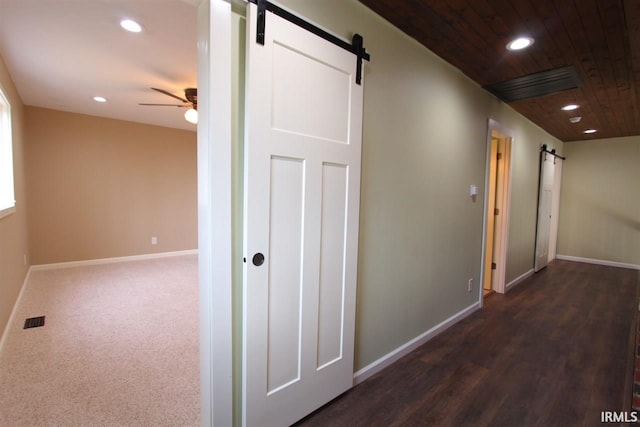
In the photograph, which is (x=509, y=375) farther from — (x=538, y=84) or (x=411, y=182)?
(x=538, y=84)

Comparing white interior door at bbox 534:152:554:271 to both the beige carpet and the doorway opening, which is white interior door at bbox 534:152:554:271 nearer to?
the doorway opening

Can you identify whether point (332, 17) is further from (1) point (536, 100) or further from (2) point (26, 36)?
(1) point (536, 100)

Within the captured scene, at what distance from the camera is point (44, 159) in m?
4.42

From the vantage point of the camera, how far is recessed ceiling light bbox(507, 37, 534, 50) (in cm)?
219

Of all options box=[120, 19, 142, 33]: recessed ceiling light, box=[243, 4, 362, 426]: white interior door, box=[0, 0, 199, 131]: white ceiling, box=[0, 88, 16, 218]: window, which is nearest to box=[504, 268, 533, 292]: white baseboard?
box=[243, 4, 362, 426]: white interior door

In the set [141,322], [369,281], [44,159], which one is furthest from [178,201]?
[369,281]

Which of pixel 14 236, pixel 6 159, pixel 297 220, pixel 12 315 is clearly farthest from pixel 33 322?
pixel 297 220

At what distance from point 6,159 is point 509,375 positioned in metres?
4.89

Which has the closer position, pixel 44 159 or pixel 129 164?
pixel 44 159

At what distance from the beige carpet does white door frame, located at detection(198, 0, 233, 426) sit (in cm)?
57

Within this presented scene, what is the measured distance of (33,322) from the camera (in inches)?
110

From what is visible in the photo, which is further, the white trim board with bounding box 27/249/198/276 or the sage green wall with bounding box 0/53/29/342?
the white trim board with bounding box 27/249/198/276

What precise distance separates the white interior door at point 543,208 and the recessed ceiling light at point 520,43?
10.9 feet

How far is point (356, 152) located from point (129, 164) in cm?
485
